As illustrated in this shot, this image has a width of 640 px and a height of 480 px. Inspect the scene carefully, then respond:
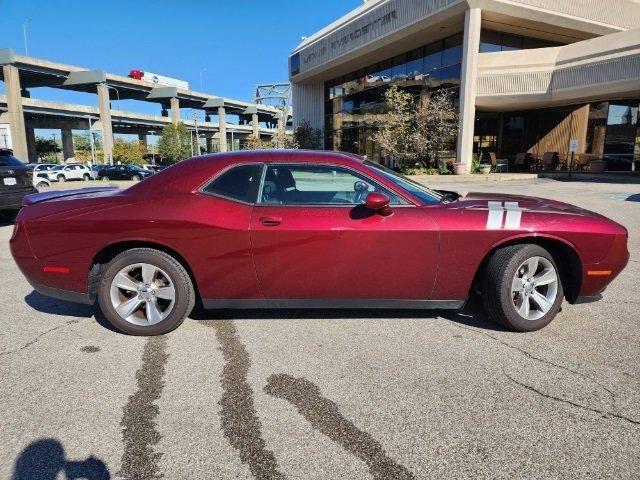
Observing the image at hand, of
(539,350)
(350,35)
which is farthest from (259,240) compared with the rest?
(350,35)

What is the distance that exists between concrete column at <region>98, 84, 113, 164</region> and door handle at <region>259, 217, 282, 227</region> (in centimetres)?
5852

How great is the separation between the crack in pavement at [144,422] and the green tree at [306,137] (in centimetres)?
3731

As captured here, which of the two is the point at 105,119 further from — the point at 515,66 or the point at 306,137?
the point at 515,66

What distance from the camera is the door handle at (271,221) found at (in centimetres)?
339

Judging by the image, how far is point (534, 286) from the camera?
3.52m

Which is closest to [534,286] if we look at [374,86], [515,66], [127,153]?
[515,66]

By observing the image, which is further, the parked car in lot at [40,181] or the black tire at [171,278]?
the parked car in lot at [40,181]

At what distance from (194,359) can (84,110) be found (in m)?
64.2

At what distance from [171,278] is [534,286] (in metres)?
2.98

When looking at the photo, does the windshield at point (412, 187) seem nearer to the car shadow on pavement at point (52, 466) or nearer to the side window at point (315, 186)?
the side window at point (315, 186)

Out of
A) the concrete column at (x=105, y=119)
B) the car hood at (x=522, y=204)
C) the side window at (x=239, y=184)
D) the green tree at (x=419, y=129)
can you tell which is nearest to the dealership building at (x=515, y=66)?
the green tree at (x=419, y=129)

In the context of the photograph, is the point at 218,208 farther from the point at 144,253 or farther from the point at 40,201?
the point at 40,201

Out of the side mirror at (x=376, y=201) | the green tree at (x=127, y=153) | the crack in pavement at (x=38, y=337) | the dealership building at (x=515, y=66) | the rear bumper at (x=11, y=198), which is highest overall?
the dealership building at (x=515, y=66)

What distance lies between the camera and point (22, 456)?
216cm
